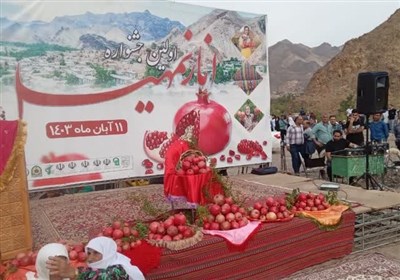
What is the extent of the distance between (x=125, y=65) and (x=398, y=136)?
26.2 ft

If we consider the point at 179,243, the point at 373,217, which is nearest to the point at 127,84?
the point at 179,243

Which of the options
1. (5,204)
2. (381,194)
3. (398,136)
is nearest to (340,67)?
(398,136)

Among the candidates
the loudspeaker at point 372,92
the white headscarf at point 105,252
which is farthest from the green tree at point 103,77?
the white headscarf at point 105,252

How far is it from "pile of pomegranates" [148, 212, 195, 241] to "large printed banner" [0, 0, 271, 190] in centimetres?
164

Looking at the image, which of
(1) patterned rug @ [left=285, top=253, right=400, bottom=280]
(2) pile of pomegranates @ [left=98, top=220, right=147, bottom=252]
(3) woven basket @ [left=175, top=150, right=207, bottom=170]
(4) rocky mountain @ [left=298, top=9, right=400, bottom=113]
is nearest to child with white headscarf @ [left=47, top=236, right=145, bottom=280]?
(2) pile of pomegranates @ [left=98, top=220, right=147, bottom=252]

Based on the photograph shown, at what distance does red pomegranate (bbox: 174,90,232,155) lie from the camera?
7.54 m

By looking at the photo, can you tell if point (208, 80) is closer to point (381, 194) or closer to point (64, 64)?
point (64, 64)

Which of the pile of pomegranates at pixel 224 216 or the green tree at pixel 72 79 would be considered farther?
the green tree at pixel 72 79

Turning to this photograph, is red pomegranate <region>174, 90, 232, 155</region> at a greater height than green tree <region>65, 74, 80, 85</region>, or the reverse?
green tree <region>65, 74, 80, 85</region>

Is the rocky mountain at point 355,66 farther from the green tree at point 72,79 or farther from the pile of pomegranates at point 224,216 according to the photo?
the pile of pomegranates at point 224,216

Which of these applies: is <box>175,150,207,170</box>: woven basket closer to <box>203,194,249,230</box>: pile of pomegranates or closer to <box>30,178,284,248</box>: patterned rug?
<box>30,178,284,248</box>: patterned rug

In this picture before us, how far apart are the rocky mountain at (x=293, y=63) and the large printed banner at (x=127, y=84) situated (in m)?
68.0

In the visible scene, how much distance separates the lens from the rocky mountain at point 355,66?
38156mm

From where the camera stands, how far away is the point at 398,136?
11273 mm
